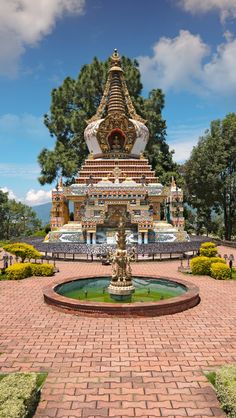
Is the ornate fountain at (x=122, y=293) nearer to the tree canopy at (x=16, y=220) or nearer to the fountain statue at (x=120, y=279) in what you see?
the fountain statue at (x=120, y=279)

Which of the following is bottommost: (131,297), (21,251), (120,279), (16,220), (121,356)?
(121,356)

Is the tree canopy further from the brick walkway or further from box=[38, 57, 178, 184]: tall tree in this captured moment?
the brick walkway

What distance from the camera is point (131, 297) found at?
13.8 m

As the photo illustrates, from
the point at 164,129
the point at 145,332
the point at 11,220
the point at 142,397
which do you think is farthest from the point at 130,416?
the point at 11,220

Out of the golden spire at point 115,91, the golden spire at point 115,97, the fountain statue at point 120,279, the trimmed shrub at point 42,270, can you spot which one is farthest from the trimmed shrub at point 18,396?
the golden spire at point 115,91

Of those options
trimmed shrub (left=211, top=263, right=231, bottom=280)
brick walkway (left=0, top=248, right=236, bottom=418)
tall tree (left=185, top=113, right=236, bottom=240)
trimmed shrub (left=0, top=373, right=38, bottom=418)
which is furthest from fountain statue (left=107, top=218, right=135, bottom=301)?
→ tall tree (left=185, top=113, right=236, bottom=240)

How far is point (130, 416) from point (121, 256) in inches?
329

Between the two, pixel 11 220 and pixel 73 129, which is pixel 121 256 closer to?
pixel 73 129

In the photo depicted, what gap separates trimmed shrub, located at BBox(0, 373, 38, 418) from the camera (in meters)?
5.08

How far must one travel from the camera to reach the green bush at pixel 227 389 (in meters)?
5.53

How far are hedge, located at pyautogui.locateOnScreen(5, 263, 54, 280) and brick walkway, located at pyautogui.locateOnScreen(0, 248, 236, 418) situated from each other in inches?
172

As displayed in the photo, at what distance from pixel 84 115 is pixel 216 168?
19899 millimetres

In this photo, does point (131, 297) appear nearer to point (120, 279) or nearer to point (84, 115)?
point (120, 279)

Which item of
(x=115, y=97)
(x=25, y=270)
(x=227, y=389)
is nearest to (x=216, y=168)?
(x=115, y=97)
